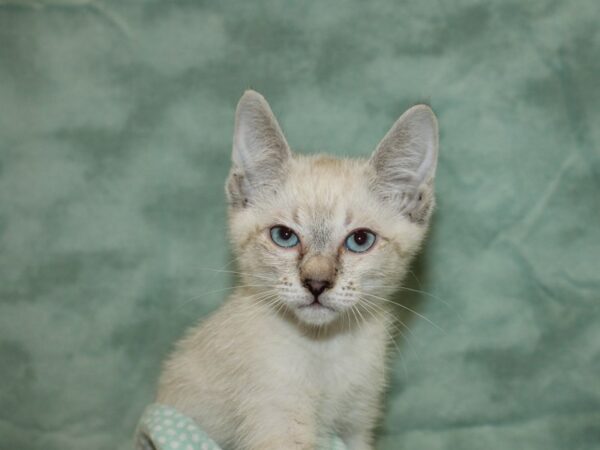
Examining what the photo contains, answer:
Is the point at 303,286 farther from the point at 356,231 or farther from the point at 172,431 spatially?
the point at 172,431

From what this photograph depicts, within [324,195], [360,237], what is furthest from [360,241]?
[324,195]

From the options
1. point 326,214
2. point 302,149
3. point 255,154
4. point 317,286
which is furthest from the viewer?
point 302,149

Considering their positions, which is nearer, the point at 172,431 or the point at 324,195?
the point at 172,431

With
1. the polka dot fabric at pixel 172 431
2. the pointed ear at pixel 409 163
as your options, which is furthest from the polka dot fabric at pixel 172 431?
the pointed ear at pixel 409 163

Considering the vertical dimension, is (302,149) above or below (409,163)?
below

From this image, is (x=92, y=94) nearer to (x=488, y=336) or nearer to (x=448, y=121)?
(x=448, y=121)

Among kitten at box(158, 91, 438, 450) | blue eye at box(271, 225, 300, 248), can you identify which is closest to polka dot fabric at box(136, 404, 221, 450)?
kitten at box(158, 91, 438, 450)

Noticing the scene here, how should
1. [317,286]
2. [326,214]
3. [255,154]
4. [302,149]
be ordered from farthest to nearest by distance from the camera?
[302,149], [255,154], [326,214], [317,286]

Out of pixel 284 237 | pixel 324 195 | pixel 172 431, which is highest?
pixel 324 195

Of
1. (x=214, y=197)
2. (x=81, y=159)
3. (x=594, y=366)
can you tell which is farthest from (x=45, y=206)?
(x=594, y=366)
